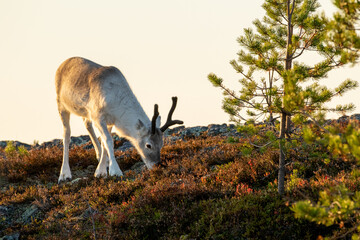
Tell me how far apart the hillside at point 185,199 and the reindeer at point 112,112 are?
61cm

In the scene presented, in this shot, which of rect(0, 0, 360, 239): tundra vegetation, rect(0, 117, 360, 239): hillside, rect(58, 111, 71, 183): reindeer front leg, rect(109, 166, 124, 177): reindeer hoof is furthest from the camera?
rect(58, 111, 71, 183): reindeer front leg

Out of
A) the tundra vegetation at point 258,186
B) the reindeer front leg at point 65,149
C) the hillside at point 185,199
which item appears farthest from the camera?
the reindeer front leg at point 65,149

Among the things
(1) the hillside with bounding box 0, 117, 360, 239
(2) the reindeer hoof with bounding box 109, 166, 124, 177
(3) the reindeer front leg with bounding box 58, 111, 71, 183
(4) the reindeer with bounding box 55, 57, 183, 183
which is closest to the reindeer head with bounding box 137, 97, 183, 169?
(4) the reindeer with bounding box 55, 57, 183, 183

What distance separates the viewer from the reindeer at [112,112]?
10.1 metres

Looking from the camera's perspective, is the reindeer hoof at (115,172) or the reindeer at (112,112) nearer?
the reindeer hoof at (115,172)

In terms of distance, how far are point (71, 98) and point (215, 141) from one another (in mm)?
4776

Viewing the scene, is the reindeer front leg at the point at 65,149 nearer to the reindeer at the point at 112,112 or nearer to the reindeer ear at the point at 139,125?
the reindeer at the point at 112,112

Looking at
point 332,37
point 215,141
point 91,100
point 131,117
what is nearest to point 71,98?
point 91,100

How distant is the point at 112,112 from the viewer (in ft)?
33.5

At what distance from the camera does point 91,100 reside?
1034 centimetres

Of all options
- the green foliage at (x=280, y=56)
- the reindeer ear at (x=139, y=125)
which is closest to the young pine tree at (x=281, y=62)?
the green foliage at (x=280, y=56)

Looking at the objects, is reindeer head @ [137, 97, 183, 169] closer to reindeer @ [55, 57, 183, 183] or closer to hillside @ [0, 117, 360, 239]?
reindeer @ [55, 57, 183, 183]

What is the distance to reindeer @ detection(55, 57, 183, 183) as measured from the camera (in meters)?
10.1

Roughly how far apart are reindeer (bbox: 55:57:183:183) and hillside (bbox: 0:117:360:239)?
0.61m
